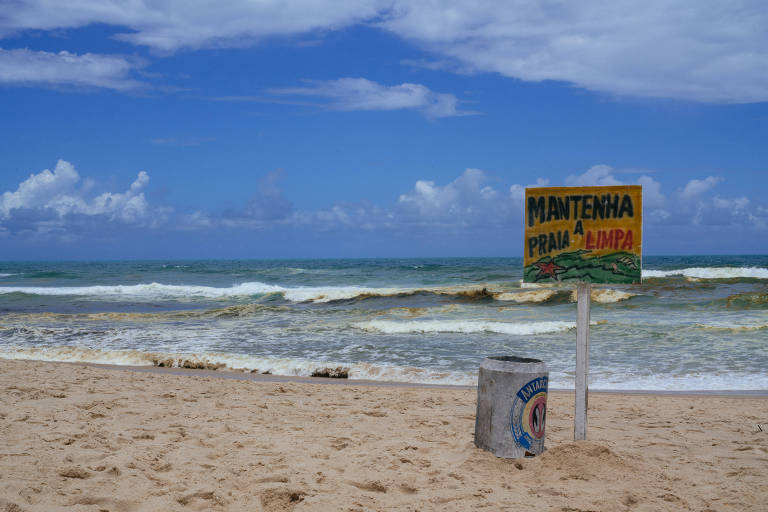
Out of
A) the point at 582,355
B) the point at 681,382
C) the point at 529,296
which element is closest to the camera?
the point at 582,355

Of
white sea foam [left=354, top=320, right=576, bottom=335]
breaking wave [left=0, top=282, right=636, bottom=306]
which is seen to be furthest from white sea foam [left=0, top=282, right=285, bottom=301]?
white sea foam [left=354, top=320, right=576, bottom=335]

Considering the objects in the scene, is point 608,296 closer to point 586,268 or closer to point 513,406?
point 586,268

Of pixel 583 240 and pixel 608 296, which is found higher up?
pixel 583 240

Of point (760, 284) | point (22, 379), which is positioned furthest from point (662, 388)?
point (760, 284)

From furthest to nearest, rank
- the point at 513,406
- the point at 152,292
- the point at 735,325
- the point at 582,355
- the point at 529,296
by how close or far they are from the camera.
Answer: the point at 152,292, the point at 529,296, the point at 735,325, the point at 582,355, the point at 513,406

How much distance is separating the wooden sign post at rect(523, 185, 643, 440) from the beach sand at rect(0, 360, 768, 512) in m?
0.85

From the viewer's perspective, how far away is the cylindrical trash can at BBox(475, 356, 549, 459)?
4.38m

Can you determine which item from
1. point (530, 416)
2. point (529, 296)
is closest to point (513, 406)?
point (530, 416)

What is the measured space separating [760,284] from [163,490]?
105ft

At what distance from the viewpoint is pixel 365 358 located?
10539 mm

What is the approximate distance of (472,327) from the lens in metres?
14.3

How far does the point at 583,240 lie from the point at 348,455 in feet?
8.13

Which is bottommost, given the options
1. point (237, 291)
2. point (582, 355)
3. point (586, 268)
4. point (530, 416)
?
point (237, 291)

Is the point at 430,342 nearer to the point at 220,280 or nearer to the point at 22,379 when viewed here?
the point at 22,379
